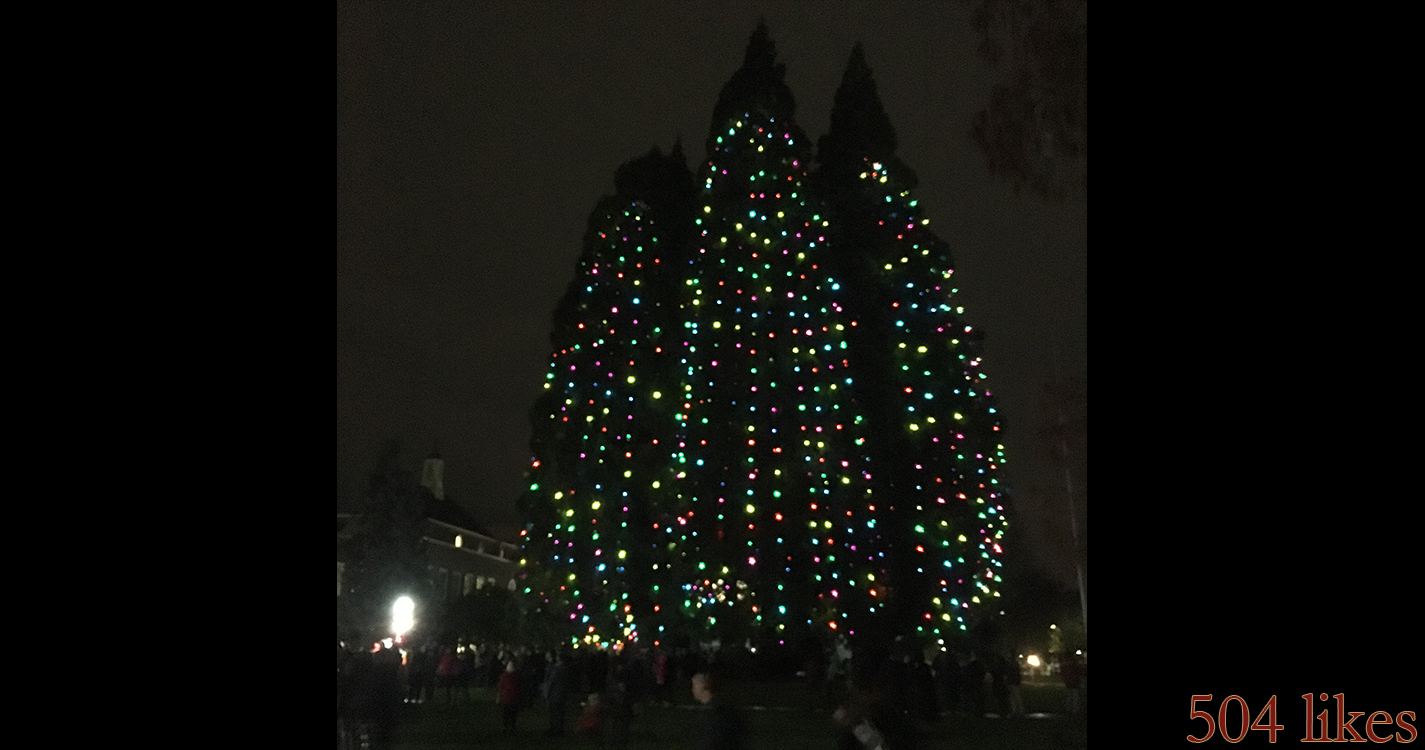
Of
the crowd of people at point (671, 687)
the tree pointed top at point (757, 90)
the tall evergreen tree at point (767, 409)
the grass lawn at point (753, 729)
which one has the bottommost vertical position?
the grass lawn at point (753, 729)

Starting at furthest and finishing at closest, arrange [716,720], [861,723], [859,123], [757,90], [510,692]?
1. [859,123]
2. [757,90]
3. [510,692]
4. [716,720]
5. [861,723]

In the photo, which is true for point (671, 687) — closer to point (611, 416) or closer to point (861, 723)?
point (611, 416)

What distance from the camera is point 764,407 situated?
29.8m

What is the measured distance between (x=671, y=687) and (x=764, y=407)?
606cm

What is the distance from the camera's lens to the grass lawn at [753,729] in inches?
860

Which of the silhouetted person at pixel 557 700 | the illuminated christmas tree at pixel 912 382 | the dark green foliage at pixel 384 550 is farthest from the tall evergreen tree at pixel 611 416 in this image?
the dark green foliage at pixel 384 550

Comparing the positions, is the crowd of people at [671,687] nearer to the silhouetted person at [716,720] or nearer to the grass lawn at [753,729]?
the silhouetted person at [716,720]

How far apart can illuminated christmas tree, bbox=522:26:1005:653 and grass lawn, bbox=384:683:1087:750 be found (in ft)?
7.35

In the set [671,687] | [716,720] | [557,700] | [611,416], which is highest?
[611,416]

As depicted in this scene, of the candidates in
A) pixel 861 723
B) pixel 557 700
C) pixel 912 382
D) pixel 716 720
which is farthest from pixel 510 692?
pixel 912 382

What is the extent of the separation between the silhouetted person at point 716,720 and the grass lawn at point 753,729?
303 inches

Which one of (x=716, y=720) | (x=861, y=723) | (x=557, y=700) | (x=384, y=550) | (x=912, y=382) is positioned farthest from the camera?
(x=384, y=550)
